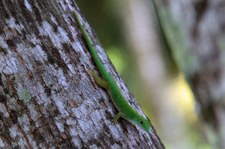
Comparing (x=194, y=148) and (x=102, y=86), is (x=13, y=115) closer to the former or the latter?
(x=102, y=86)

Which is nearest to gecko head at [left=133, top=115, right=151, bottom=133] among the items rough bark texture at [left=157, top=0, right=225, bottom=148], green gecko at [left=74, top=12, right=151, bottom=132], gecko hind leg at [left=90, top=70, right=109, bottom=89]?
green gecko at [left=74, top=12, right=151, bottom=132]

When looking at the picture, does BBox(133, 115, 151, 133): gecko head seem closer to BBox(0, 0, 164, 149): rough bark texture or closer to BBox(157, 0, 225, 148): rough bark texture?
BBox(0, 0, 164, 149): rough bark texture

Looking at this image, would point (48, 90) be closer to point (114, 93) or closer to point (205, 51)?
point (114, 93)

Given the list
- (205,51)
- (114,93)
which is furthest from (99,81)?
(205,51)

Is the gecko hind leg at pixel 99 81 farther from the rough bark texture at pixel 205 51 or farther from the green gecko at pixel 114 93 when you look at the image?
the rough bark texture at pixel 205 51

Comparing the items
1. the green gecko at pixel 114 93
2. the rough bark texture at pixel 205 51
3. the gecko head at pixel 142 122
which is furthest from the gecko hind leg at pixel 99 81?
the rough bark texture at pixel 205 51

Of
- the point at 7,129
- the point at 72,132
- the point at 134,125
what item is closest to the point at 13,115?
the point at 7,129
